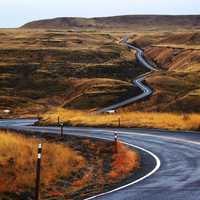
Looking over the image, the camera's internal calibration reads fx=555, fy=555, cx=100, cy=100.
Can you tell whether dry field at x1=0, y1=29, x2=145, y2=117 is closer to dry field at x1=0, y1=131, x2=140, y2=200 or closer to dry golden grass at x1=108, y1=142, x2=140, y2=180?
dry golden grass at x1=108, y1=142, x2=140, y2=180

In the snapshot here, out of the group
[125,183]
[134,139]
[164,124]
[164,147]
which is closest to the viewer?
[125,183]

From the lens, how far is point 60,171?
2205cm

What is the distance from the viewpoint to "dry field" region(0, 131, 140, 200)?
18.0 meters

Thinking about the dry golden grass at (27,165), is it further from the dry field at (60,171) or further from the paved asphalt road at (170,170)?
the paved asphalt road at (170,170)

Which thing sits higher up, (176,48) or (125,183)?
(176,48)

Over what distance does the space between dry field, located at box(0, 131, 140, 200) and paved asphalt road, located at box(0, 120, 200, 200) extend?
4.22ft

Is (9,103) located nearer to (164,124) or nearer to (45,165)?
(164,124)

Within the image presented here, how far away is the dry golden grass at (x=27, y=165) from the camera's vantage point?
741 inches

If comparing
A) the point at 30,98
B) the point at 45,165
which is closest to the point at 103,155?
the point at 45,165

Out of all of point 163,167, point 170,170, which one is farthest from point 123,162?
point 170,170

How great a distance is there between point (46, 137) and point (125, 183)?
822 inches

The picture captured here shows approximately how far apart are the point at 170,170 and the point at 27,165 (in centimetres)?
559

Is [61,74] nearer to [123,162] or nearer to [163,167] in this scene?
[123,162]

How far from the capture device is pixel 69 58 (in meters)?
132
